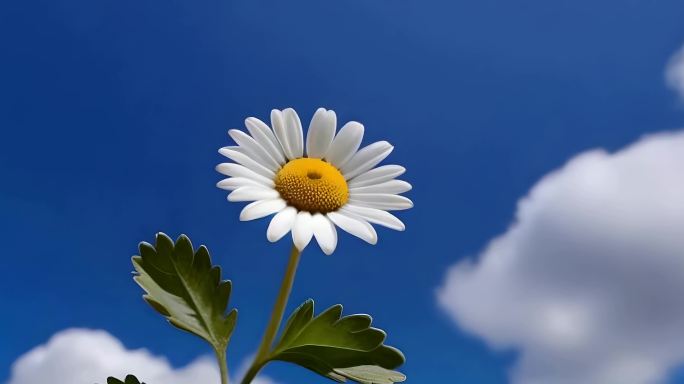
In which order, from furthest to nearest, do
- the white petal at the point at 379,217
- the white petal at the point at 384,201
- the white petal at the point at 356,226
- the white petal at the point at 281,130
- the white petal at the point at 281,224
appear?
the white petal at the point at 281,130 < the white petal at the point at 384,201 < the white petal at the point at 379,217 < the white petal at the point at 356,226 < the white petal at the point at 281,224

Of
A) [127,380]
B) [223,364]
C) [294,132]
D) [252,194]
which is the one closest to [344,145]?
[294,132]

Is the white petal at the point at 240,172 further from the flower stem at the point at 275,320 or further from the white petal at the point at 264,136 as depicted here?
the flower stem at the point at 275,320

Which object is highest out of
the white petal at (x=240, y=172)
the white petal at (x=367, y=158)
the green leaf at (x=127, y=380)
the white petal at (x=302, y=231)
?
the white petal at (x=367, y=158)

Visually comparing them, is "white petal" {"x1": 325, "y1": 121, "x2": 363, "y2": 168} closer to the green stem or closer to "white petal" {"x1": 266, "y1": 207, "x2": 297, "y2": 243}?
"white petal" {"x1": 266, "y1": 207, "x2": 297, "y2": 243}

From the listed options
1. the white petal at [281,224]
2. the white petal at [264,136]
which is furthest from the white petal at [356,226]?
the white petal at [264,136]

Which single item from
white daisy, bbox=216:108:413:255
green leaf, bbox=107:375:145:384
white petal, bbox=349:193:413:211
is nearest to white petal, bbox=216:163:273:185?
white daisy, bbox=216:108:413:255

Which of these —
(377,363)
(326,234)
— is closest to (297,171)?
(326,234)

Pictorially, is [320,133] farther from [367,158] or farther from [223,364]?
[223,364]

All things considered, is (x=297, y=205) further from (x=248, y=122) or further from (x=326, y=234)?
(x=248, y=122)
